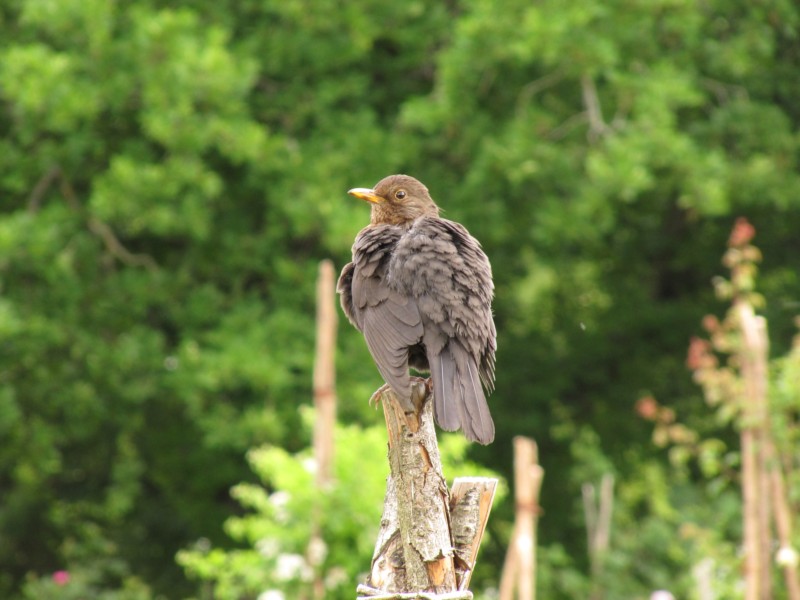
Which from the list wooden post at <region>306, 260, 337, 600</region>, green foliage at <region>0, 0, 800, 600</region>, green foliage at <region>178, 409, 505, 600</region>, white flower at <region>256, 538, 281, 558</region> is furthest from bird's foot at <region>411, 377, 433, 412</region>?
green foliage at <region>0, 0, 800, 600</region>

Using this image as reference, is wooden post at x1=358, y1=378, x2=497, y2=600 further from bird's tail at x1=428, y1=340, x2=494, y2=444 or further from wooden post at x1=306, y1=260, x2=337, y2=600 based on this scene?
wooden post at x1=306, y1=260, x2=337, y2=600

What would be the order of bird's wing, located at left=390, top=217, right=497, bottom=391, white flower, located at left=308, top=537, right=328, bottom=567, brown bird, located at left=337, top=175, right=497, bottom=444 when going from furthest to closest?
white flower, located at left=308, top=537, right=328, bottom=567 < bird's wing, located at left=390, top=217, right=497, bottom=391 < brown bird, located at left=337, top=175, right=497, bottom=444

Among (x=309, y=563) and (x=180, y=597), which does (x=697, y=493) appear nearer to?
(x=180, y=597)

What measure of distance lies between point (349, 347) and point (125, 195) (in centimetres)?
207

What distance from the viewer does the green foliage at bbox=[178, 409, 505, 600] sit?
644cm

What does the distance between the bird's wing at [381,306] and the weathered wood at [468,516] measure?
1.24ft

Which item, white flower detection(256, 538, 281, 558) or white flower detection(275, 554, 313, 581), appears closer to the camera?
white flower detection(275, 554, 313, 581)

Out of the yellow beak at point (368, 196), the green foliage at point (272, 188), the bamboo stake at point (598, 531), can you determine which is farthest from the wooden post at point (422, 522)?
the bamboo stake at point (598, 531)

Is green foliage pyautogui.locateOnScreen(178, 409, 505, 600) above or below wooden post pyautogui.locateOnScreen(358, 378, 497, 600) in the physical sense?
above

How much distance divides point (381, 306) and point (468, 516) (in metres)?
0.94

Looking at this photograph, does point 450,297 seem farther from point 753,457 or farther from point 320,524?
point 753,457

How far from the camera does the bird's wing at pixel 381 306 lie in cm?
376

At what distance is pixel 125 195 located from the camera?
912cm

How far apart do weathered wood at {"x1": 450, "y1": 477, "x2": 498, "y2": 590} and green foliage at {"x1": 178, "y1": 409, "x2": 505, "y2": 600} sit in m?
3.07
